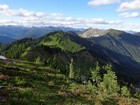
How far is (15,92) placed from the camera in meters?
21.0

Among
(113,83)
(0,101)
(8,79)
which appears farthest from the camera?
(113,83)

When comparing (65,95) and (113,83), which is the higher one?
(65,95)

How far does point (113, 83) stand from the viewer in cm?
9500

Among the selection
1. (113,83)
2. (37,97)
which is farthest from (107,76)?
(37,97)

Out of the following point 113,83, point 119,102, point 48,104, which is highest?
point 48,104

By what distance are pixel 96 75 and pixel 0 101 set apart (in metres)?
91.9

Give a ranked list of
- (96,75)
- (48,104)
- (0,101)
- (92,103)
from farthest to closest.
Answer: (96,75)
(92,103)
(48,104)
(0,101)

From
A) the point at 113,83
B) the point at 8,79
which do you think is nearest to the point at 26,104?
the point at 8,79

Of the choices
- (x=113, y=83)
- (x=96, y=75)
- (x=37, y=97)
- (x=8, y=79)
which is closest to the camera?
(x=37, y=97)

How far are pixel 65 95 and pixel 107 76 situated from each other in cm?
7468

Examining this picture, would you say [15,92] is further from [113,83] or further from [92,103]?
[113,83]

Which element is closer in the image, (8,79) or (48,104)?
(48,104)

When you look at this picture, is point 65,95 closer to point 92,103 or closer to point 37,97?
point 92,103

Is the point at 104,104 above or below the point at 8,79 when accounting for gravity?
→ below
